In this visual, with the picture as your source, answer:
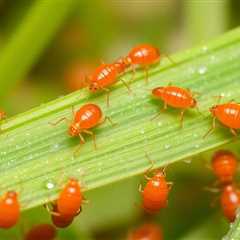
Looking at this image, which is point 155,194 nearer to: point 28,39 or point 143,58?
point 143,58

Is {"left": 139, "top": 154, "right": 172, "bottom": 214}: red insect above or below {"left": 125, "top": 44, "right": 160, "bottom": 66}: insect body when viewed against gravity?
below

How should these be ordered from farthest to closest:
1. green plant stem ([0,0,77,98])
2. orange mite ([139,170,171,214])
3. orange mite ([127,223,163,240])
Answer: green plant stem ([0,0,77,98]), orange mite ([127,223,163,240]), orange mite ([139,170,171,214])

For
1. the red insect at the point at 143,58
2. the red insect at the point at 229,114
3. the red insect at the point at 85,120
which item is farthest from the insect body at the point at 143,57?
the red insect at the point at 229,114

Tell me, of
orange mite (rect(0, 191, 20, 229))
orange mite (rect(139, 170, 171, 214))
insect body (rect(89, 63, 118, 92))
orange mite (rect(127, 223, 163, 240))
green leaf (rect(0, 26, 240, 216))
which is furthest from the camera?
orange mite (rect(127, 223, 163, 240))

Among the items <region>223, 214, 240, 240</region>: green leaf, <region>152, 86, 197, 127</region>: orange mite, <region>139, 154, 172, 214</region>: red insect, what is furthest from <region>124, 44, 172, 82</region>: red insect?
<region>223, 214, 240, 240</region>: green leaf

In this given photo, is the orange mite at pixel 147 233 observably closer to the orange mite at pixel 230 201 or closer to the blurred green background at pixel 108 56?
the blurred green background at pixel 108 56

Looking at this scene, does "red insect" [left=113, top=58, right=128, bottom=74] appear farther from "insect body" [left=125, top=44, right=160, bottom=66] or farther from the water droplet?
the water droplet

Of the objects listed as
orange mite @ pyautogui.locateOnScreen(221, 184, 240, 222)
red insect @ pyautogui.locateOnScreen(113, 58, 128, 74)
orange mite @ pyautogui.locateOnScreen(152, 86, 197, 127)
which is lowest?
orange mite @ pyautogui.locateOnScreen(221, 184, 240, 222)
